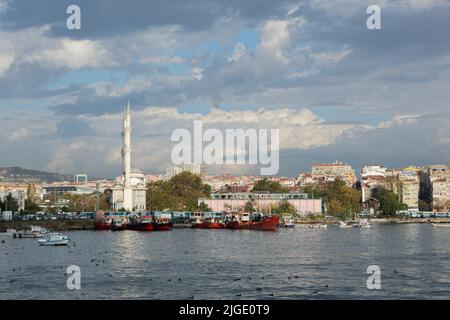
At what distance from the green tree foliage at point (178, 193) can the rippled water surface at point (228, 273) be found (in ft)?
146

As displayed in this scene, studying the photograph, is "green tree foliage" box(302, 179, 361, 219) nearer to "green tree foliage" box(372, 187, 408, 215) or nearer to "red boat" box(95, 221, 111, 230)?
"green tree foliage" box(372, 187, 408, 215)

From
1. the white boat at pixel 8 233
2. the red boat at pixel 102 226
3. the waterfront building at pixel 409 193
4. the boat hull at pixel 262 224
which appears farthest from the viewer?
the waterfront building at pixel 409 193

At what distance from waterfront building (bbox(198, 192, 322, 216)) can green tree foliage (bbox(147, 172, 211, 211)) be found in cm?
156

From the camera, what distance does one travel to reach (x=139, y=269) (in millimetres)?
20250

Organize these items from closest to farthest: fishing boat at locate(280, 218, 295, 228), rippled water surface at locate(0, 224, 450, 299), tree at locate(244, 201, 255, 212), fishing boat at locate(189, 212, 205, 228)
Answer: rippled water surface at locate(0, 224, 450, 299) → fishing boat at locate(280, 218, 295, 228) → fishing boat at locate(189, 212, 205, 228) → tree at locate(244, 201, 255, 212)

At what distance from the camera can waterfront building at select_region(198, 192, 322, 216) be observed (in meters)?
73.6

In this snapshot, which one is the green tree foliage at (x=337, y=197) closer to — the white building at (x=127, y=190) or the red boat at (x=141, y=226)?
the white building at (x=127, y=190)

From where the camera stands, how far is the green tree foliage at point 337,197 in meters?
77.0

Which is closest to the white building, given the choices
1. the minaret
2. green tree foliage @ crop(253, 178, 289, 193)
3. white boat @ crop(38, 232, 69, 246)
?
the minaret

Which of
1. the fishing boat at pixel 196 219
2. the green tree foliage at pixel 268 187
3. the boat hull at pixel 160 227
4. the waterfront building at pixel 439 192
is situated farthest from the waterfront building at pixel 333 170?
the boat hull at pixel 160 227

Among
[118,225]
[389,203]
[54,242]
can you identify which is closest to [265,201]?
[389,203]

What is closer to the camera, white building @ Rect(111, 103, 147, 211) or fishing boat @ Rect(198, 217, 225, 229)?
fishing boat @ Rect(198, 217, 225, 229)

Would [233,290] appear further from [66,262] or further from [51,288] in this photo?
[66,262]
